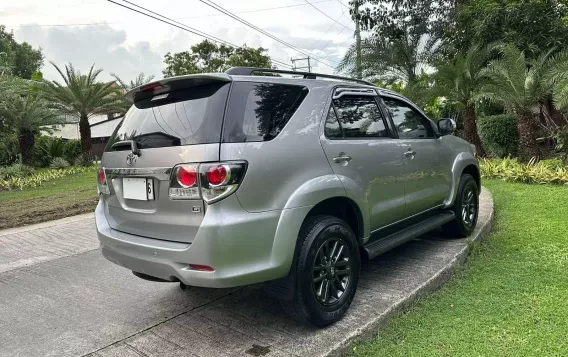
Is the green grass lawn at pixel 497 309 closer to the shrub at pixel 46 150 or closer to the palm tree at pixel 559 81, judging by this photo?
the palm tree at pixel 559 81

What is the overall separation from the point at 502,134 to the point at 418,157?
392 inches

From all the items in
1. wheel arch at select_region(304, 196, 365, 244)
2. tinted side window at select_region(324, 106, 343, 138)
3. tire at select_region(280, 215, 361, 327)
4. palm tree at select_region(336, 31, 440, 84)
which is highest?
palm tree at select_region(336, 31, 440, 84)

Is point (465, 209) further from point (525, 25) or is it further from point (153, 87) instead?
point (525, 25)

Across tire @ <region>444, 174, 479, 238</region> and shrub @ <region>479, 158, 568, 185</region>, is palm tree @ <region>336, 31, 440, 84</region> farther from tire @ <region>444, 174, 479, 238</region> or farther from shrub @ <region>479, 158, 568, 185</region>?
tire @ <region>444, 174, 479, 238</region>

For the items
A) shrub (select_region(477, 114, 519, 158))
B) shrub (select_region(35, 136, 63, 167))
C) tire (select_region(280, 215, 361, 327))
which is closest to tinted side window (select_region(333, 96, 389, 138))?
tire (select_region(280, 215, 361, 327))

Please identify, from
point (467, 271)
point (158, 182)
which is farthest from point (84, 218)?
point (467, 271)

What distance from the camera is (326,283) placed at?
303 centimetres

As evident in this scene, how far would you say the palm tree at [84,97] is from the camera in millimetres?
19250

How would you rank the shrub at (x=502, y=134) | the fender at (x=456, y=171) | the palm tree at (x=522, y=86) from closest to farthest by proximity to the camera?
the fender at (x=456, y=171), the palm tree at (x=522, y=86), the shrub at (x=502, y=134)

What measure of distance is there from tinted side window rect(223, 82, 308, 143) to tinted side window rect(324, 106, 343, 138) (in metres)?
0.28

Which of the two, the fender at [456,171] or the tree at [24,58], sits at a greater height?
the tree at [24,58]

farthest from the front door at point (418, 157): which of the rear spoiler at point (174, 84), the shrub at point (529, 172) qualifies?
the shrub at point (529, 172)

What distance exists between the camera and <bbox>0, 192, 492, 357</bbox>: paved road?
114 inches

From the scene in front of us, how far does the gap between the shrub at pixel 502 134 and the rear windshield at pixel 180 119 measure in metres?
11.8
